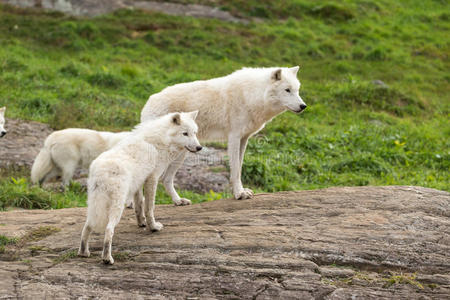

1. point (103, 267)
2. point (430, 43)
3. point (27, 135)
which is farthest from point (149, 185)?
point (430, 43)

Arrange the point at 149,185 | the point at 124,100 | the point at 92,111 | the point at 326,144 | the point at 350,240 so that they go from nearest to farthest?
the point at 350,240 < the point at 149,185 < the point at 326,144 < the point at 92,111 < the point at 124,100

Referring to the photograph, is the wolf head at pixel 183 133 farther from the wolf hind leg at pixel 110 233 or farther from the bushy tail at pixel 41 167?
the bushy tail at pixel 41 167

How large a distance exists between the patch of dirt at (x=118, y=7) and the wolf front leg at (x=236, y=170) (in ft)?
54.0

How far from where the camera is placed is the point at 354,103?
1638 centimetres

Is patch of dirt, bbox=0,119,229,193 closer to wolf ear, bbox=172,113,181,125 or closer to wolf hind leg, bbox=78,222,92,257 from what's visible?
wolf ear, bbox=172,113,181,125

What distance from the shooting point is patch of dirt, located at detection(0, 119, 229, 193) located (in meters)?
10.5

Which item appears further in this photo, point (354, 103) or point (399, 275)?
point (354, 103)

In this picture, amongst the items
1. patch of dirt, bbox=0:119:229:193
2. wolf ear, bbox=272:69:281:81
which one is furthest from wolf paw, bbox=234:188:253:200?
patch of dirt, bbox=0:119:229:193

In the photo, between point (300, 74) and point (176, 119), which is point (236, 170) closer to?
point (176, 119)

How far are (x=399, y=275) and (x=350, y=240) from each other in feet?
2.30

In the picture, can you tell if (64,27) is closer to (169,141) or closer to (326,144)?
(326,144)

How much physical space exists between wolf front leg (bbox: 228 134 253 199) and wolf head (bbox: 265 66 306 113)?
30.3 inches

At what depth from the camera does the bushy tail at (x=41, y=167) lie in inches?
394

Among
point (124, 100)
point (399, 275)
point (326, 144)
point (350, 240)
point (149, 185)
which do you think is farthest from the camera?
point (124, 100)
